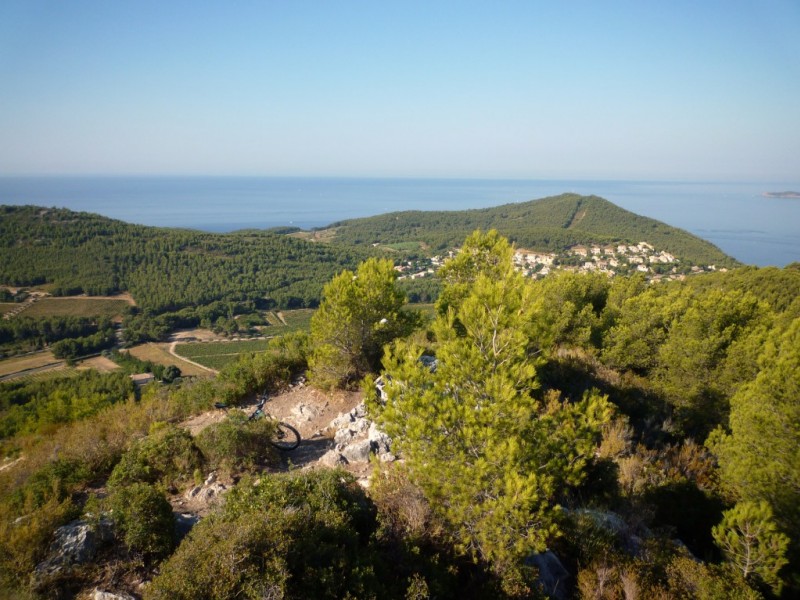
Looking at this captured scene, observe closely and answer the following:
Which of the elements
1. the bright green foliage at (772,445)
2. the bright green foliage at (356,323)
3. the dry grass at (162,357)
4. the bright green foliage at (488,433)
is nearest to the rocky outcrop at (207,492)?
the bright green foliage at (488,433)

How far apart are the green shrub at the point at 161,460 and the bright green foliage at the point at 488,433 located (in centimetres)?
406

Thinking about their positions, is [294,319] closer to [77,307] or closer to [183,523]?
[77,307]

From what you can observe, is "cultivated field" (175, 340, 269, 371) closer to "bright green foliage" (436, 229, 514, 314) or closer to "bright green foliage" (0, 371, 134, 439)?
"bright green foliage" (0, 371, 134, 439)

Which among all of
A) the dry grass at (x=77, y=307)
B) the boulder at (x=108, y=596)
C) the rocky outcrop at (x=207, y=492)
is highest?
the boulder at (x=108, y=596)

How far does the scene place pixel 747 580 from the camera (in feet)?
15.3

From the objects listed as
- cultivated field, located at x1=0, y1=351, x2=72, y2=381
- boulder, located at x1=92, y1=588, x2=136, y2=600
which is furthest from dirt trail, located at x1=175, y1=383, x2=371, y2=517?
cultivated field, located at x1=0, y1=351, x2=72, y2=381

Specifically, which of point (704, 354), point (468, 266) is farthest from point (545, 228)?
point (468, 266)

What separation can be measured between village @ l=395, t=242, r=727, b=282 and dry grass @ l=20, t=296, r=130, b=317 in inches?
1644

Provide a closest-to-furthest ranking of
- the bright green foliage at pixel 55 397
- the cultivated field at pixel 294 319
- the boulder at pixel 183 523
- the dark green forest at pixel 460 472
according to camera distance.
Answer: the dark green forest at pixel 460 472, the boulder at pixel 183 523, the bright green foliage at pixel 55 397, the cultivated field at pixel 294 319

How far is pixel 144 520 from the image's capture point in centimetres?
461

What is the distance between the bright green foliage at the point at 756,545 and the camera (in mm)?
4500

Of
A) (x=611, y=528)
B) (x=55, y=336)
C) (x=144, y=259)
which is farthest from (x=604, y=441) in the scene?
(x=144, y=259)

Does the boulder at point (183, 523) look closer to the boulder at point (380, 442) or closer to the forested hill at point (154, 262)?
the boulder at point (380, 442)

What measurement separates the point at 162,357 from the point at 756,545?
52054mm
